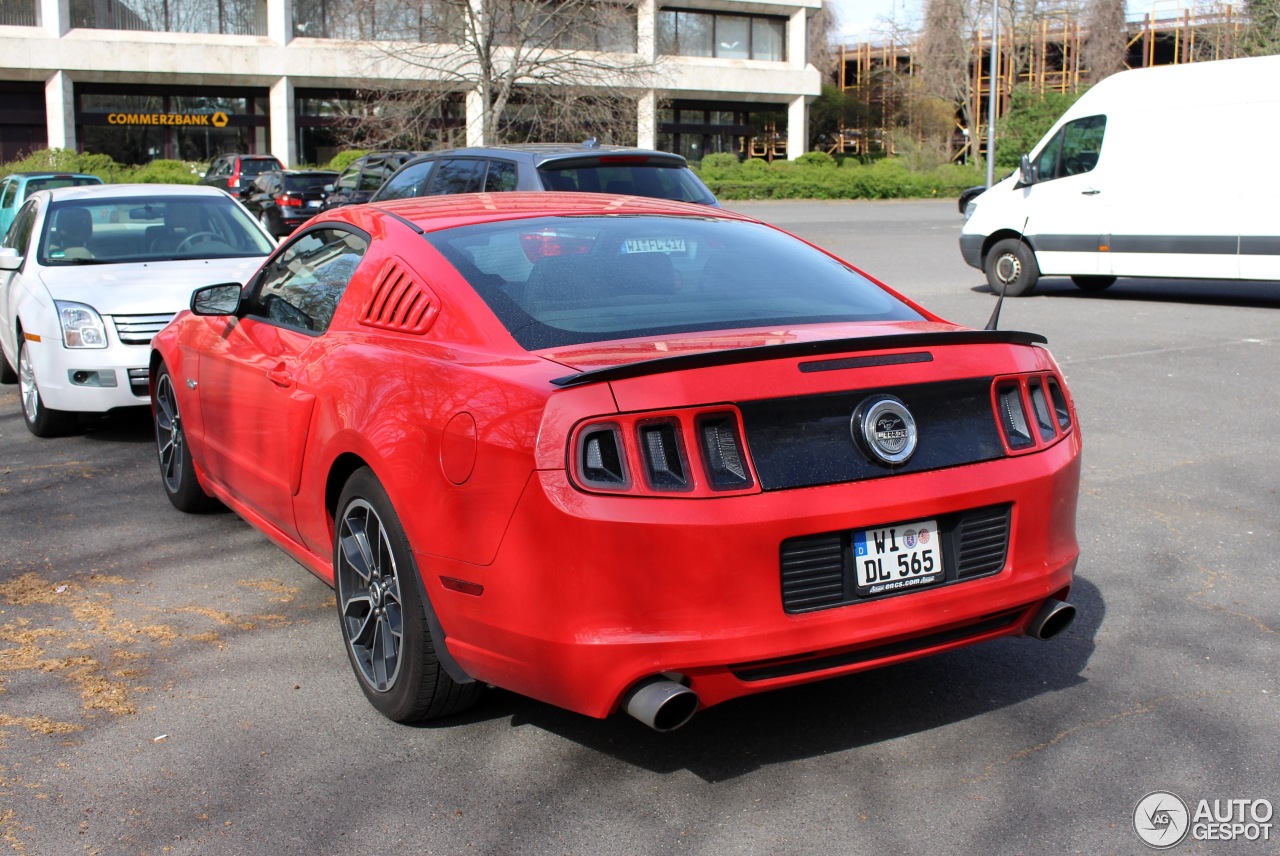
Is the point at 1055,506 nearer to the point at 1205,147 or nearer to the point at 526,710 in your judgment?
the point at 526,710

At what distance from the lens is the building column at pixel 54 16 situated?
46.1m

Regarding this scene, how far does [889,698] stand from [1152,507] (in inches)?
114

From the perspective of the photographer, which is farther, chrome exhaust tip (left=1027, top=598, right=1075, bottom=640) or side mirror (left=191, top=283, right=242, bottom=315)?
side mirror (left=191, top=283, right=242, bottom=315)

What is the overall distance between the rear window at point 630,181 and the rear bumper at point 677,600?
750 centimetres

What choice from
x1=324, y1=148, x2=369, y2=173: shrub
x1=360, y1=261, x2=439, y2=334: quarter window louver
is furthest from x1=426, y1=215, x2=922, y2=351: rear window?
x1=324, y1=148, x2=369, y2=173: shrub

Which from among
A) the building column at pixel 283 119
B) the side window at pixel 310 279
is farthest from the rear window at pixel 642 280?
the building column at pixel 283 119

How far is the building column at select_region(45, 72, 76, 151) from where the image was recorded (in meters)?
47.1

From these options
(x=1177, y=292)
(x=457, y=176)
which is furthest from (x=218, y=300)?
(x=1177, y=292)

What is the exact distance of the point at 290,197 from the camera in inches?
1105

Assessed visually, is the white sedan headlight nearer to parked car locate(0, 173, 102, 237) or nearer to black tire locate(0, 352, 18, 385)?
black tire locate(0, 352, 18, 385)

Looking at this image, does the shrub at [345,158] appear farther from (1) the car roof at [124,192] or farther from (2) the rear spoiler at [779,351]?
(2) the rear spoiler at [779,351]

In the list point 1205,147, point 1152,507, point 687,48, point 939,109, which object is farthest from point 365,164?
point 939,109

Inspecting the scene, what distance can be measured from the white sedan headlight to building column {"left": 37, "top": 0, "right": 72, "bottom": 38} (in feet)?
144

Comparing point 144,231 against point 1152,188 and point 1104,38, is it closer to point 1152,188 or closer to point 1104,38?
point 1152,188
